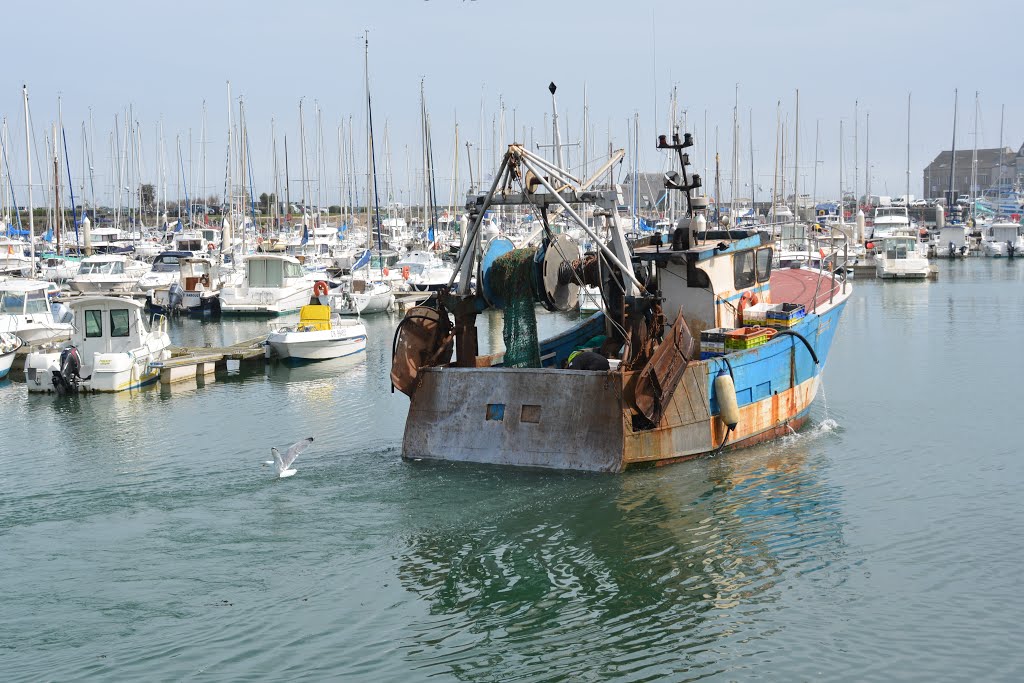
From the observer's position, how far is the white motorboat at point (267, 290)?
44.5m

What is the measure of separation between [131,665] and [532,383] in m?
7.36

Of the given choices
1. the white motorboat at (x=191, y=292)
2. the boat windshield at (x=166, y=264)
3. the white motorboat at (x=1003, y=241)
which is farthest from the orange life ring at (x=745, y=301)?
the white motorboat at (x=1003, y=241)

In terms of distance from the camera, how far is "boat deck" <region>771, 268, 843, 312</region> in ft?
73.5

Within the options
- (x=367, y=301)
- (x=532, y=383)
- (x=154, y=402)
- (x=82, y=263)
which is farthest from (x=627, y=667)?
(x=82, y=263)

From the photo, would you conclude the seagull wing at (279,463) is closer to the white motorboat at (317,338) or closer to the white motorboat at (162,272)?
the white motorboat at (317,338)

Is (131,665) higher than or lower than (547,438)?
lower

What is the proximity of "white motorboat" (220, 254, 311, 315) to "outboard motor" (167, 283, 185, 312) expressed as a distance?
216 cm

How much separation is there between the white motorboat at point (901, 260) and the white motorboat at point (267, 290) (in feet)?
107

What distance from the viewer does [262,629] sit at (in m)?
11.5

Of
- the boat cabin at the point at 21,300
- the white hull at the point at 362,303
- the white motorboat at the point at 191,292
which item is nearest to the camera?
the boat cabin at the point at 21,300

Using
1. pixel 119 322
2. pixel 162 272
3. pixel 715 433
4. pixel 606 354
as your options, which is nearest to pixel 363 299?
pixel 162 272

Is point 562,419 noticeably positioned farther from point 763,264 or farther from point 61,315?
point 61,315

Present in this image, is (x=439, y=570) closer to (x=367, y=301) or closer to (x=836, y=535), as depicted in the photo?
(x=836, y=535)

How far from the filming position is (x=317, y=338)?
31.5 m
